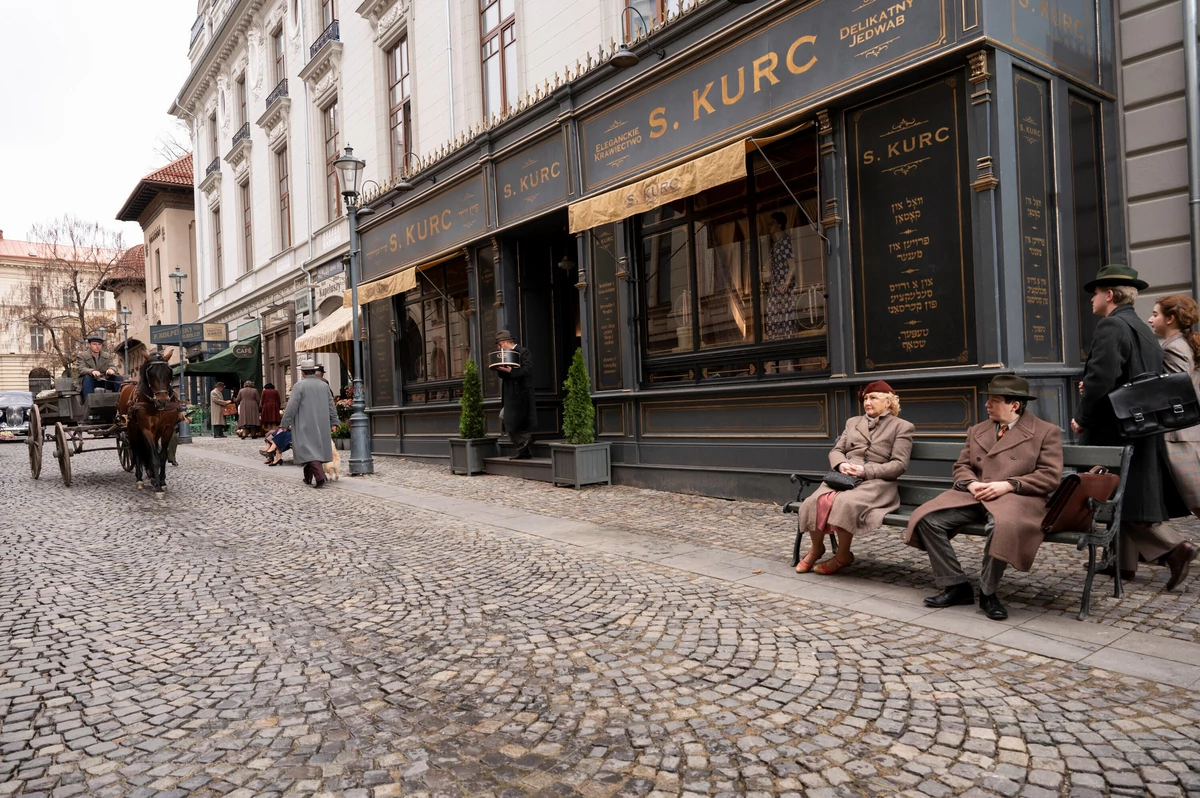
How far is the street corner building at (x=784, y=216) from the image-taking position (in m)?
7.12

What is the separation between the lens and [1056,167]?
7406 mm

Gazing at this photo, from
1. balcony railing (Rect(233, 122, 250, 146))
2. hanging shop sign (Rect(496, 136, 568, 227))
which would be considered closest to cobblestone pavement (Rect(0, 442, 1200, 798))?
hanging shop sign (Rect(496, 136, 568, 227))

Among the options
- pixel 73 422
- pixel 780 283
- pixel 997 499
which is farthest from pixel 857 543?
pixel 73 422

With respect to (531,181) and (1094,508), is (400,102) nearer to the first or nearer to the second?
(531,181)

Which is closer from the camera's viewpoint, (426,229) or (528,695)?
(528,695)

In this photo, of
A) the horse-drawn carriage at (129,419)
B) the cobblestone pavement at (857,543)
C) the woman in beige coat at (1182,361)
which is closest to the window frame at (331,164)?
the horse-drawn carriage at (129,419)

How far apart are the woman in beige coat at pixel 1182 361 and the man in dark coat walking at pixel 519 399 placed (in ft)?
26.8

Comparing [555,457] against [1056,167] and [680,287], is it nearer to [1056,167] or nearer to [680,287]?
[680,287]

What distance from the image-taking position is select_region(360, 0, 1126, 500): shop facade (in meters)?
7.08

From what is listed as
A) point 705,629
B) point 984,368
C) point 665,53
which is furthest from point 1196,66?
point 705,629

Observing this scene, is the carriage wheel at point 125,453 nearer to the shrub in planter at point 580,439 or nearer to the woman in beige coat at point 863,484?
the shrub in planter at point 580,439

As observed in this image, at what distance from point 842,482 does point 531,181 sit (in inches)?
327

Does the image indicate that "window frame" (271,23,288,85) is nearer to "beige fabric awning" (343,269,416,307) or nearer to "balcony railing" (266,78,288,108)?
"balcony railing" (266,78,288,108)

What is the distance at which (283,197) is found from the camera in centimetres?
2578
